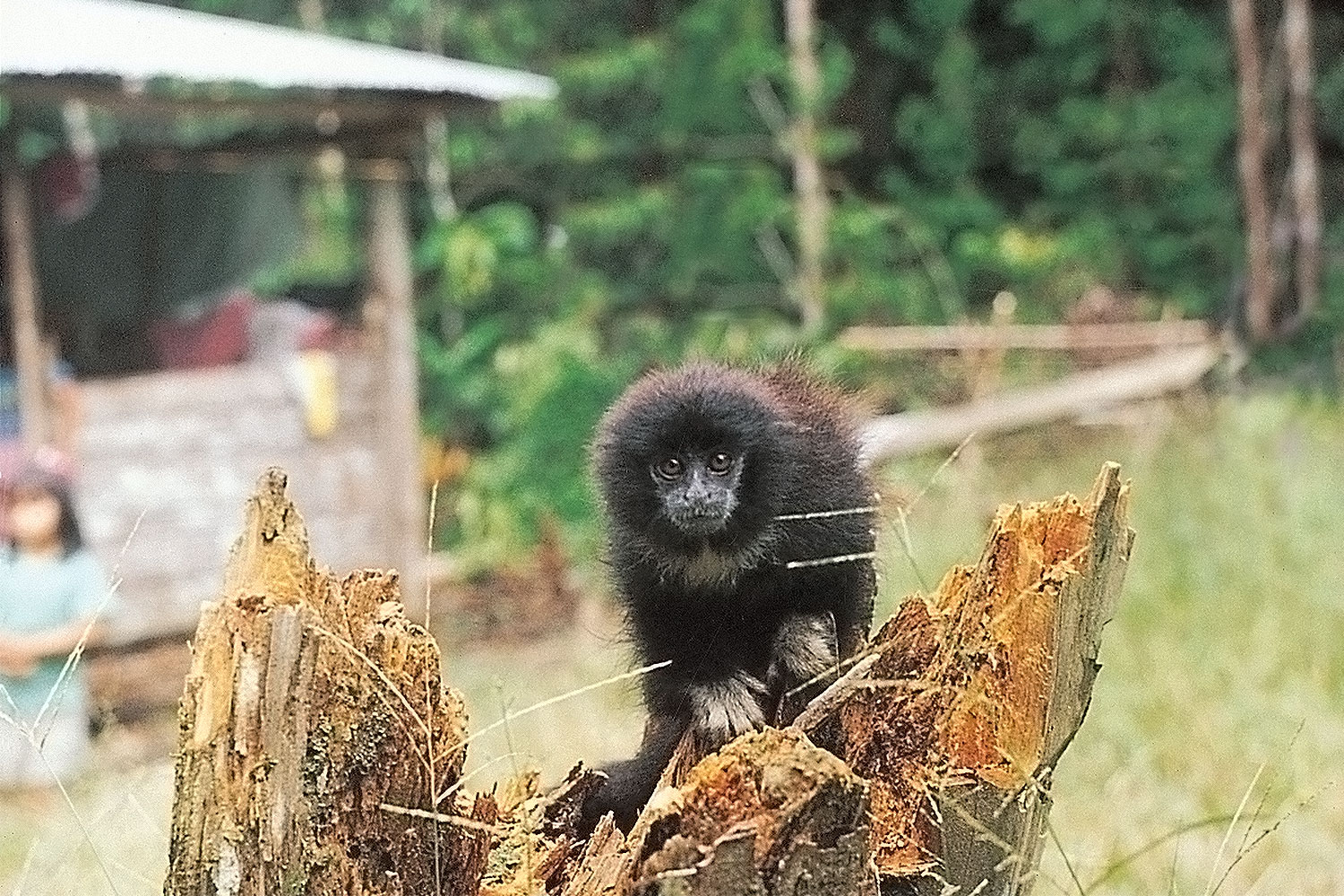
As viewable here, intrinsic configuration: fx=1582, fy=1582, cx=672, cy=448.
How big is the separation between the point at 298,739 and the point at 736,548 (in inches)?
49.4

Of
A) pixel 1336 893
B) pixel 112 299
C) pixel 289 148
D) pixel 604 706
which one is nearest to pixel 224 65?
pixel 289 148

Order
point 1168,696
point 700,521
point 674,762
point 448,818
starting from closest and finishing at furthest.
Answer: point 448,818 → point 674,762 → point 700,521 → point 1168,696

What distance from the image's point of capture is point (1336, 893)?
451 centimetres

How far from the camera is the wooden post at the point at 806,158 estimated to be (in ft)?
47.1

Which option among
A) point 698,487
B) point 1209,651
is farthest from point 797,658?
point 1209,651

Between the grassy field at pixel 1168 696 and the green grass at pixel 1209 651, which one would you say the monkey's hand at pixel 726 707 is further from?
the green grass at pixel 1209 651

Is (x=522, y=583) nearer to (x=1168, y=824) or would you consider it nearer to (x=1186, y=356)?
(x=1186, y=356)

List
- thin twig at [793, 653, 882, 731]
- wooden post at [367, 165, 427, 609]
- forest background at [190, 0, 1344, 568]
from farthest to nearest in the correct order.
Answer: forest background at [190, 0, 1344, 568]
wooden post at [367, 165, 427, 609]
thin twig at [793, 653, 882, 731]

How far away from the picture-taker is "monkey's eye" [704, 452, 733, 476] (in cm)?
325

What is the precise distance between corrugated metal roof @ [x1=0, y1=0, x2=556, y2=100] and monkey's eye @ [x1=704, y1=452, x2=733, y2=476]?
17.6 ft

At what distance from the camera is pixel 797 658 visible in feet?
9.86

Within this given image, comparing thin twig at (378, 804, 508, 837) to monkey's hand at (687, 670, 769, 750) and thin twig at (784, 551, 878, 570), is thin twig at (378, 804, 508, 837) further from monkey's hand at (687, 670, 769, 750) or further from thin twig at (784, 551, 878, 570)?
thin twig at (784, 551, 878, 570)

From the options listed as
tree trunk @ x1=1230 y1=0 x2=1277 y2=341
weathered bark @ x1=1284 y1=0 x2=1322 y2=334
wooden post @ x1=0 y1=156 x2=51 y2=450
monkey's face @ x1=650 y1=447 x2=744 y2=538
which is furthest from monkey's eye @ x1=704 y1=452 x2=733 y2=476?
weathered bark @ x1=1284 y1=0 x2=1322 y2=334

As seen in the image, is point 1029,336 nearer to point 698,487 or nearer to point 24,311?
point 24,311
